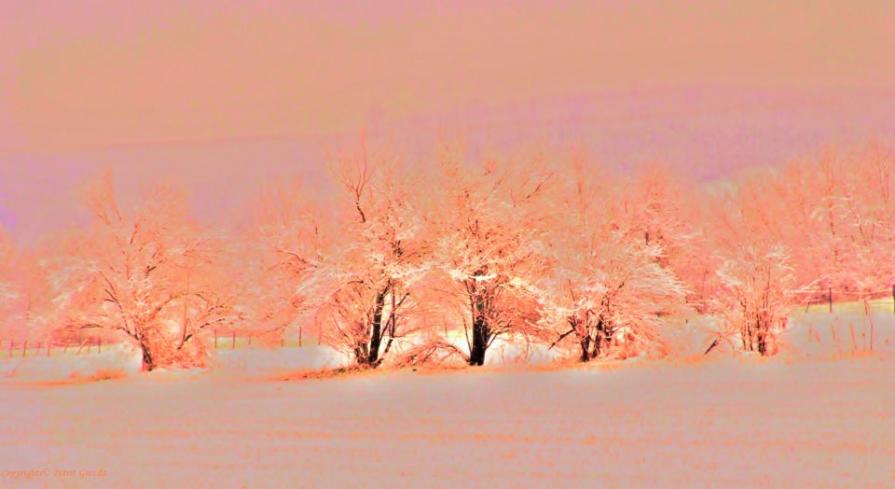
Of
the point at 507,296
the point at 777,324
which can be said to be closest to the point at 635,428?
the point at 777,324

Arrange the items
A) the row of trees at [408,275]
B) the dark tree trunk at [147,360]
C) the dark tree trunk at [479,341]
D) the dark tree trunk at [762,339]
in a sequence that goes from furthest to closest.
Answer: the dark tree trunk at [147,360], the dark tree trunk at [479,341], the row of trees at [408,275], the dark tree trunk at [762,339]

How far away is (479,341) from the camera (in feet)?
96.9

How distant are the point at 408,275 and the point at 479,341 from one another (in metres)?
3.33

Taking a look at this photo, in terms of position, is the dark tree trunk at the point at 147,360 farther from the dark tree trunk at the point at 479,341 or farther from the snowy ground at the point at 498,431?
the dark tree trunk at the point at 479,341

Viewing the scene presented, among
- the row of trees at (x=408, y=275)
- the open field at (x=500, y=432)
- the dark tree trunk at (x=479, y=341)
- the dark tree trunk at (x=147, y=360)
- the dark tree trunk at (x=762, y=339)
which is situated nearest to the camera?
the open field at (x=500, y=432)

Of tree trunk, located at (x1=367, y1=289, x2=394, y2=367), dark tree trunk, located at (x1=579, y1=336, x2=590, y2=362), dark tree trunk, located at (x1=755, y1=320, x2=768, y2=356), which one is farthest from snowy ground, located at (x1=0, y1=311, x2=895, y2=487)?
tree trunk, located at (x1=367, y1=289, x2=394, y2=367)

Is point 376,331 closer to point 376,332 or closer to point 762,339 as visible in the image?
point 376,332

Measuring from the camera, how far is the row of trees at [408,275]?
2797 centimetres

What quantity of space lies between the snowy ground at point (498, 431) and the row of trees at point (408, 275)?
2.81 m

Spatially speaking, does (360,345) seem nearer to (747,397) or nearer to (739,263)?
(739,263)

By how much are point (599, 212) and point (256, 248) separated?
52.9 ft

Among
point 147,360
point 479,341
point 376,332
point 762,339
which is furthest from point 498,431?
point 147,360

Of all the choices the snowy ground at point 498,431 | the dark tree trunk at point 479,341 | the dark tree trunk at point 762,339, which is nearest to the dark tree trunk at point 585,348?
the snowy ground at point 498,431

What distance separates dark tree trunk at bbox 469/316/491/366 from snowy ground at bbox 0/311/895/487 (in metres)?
3.64
